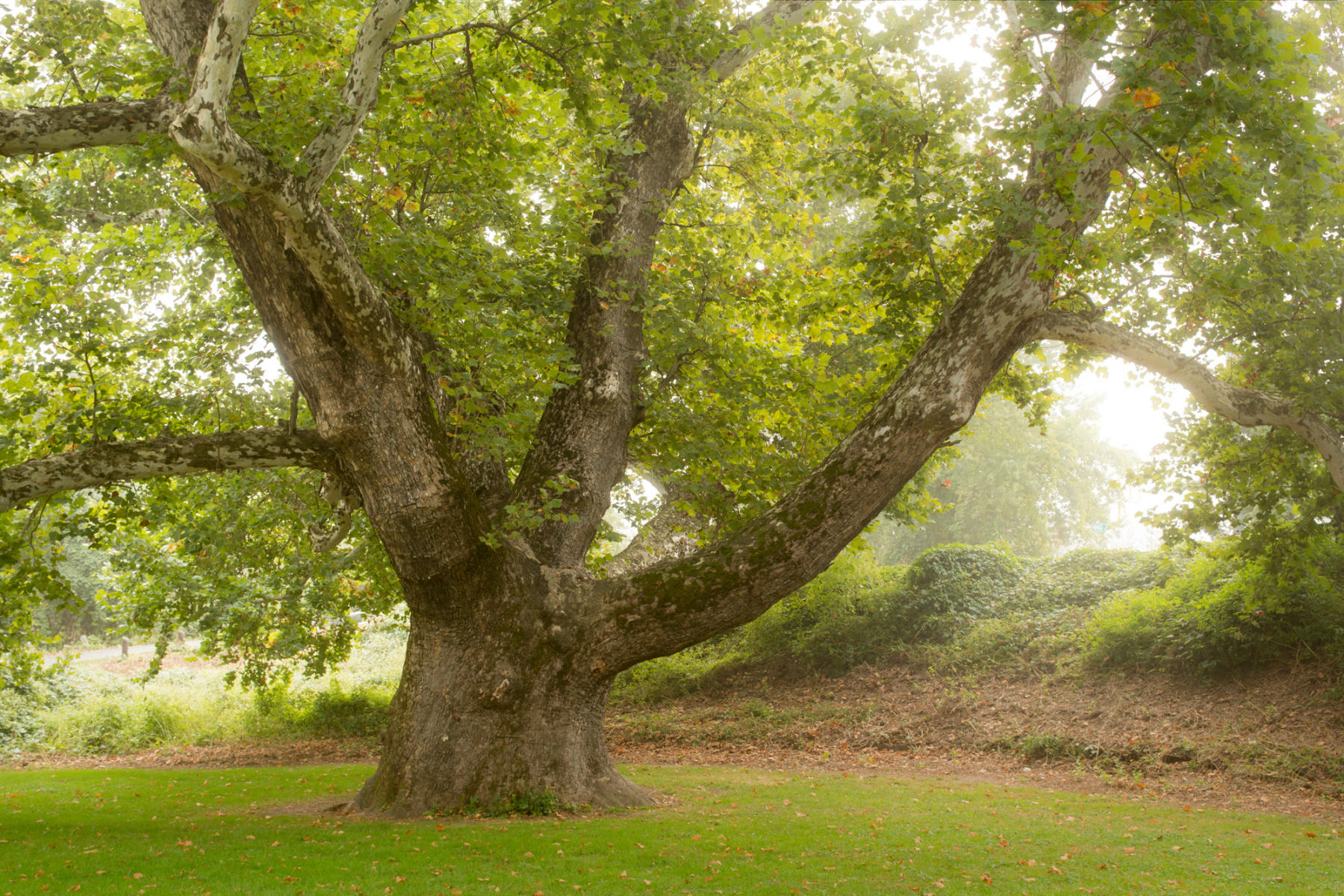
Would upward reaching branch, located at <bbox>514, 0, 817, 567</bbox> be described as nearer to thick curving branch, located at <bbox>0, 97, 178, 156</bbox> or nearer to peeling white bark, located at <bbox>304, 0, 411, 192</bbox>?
peeling white bark, located at <bbox>304, 0, 411, 192</bbox>

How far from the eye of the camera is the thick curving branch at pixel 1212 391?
7.88 m

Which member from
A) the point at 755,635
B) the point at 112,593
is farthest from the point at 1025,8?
the point at 755,635

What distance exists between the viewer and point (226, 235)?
6766 mm

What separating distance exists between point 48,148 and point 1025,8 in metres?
6.54

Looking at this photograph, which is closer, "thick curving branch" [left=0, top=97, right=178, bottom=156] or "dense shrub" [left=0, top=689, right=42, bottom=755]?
"thick curving branch" [left=0, top=97, right=178, bottom=156]

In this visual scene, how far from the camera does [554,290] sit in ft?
29.3

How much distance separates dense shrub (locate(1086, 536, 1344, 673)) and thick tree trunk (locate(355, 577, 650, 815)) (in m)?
8.28

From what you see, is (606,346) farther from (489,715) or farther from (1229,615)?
(1229,615)

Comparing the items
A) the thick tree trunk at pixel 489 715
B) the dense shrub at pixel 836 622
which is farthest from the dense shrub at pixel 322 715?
the thick tree trunk at pixel 489 715

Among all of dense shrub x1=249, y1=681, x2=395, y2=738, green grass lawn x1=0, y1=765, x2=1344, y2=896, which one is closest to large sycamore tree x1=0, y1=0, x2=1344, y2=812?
green grass lawn x1=0, y1=765, x2=1344, y2=896

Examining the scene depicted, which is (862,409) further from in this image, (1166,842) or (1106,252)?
(1166,842)

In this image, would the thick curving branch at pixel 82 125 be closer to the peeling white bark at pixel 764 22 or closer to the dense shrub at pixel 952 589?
the peeling white bark at pixel 764 22

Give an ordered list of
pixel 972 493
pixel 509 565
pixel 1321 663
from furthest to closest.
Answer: pixel 972 493
pixel 1321 663
pixel 509 565

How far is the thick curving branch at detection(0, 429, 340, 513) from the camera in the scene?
7.13 m
